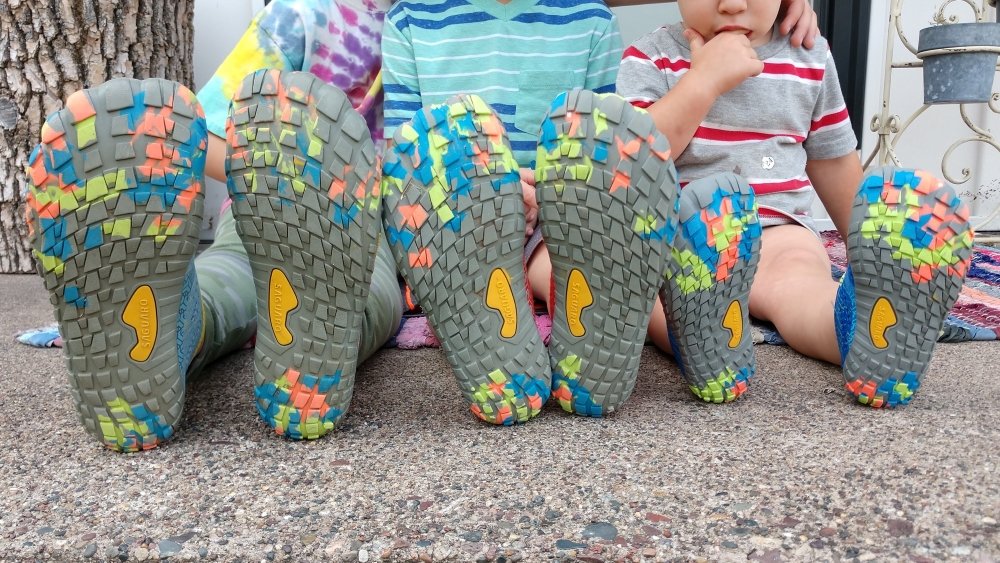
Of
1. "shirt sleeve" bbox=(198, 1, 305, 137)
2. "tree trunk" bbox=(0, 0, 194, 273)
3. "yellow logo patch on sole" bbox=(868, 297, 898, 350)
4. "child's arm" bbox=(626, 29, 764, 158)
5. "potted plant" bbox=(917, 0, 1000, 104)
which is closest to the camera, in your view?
"yellow logo patch on sole" bbox=(868, 297, 898, 350)

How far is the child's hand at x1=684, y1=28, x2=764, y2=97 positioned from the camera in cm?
97

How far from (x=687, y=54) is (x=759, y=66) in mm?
173

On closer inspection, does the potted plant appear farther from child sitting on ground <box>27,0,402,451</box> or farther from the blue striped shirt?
child sitting on ground <box>27,0,402,451</box>

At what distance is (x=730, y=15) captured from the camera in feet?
3.37

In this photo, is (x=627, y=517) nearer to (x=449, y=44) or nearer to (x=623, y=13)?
(x=449, y=44)

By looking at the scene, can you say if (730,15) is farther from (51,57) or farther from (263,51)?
(51,57)

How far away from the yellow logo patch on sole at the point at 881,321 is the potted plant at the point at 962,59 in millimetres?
1458

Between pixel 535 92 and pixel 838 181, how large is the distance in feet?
1.67

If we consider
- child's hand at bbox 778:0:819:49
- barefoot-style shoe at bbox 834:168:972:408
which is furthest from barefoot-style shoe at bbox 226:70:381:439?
child's hand at bbox 778:0:819:49

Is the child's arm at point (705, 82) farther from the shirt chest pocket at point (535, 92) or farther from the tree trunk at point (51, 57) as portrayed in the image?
the tree trunk at point (51, 57)

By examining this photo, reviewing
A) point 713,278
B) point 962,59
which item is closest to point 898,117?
point 962,59

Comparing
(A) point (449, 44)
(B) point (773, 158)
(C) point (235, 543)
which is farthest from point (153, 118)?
(B) point (773, 158)

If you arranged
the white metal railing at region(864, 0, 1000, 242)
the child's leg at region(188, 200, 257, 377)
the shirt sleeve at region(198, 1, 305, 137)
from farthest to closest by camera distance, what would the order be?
1. the white metal railing at region(864, 0, 1000, 242)
2. the shirt sleeve at region(198, 1, 305, 137)
3. the child's leg at region(188, 200, 257, 377)

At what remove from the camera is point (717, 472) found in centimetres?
62
